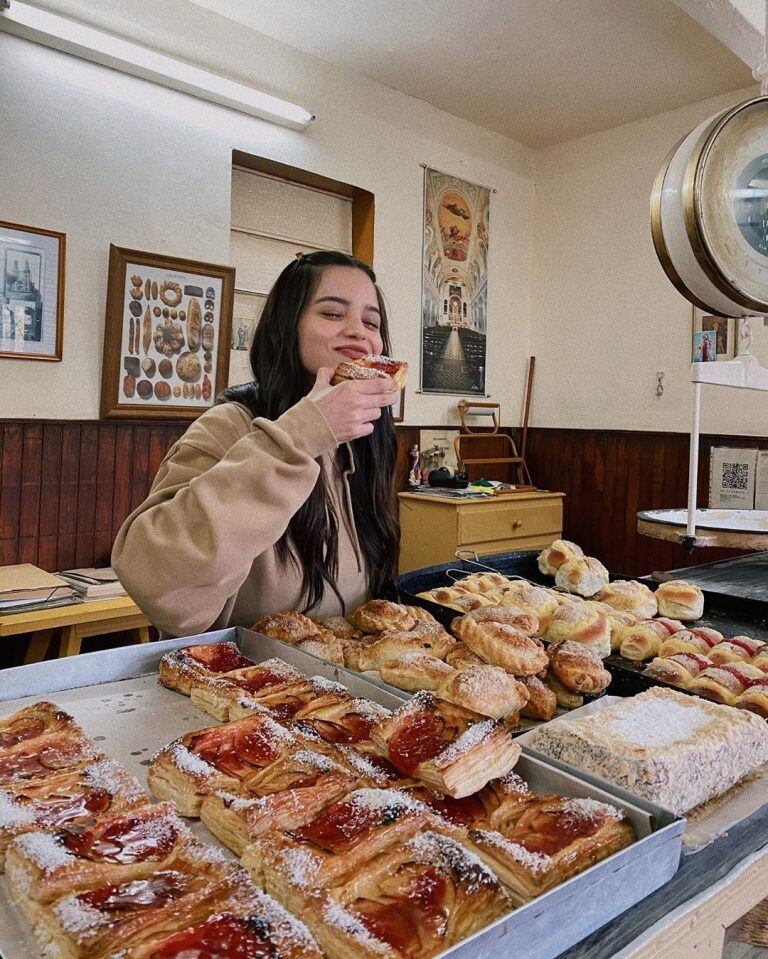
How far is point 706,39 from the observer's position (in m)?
4.12

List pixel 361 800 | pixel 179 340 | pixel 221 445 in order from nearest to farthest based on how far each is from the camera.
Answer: pixel 361 800 < pixel 221 445 < pixel 179 340

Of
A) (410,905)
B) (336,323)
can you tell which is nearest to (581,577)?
(336,323)

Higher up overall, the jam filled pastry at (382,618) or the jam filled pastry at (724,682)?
the jam filled pastry at (382,618)

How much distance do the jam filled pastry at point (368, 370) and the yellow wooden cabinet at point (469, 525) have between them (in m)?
3.12

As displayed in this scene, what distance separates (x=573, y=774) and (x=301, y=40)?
14.8 feet

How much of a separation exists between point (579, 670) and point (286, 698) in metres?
0.49

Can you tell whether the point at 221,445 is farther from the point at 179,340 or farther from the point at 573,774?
the point at 179,340

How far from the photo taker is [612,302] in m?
5.41

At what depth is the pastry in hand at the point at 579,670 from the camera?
1.19 meters

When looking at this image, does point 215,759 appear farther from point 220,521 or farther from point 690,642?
point 690,642

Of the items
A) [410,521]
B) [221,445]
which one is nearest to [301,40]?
[410,521]

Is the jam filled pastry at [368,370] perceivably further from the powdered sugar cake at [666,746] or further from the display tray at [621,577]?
the powdered sugar cake at [666,746]

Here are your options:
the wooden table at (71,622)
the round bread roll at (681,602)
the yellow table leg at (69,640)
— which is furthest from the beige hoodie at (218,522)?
the yellow table leg at (69,640)

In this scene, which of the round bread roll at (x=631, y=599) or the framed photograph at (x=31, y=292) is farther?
the framed photograph at (x=31, y=292)
